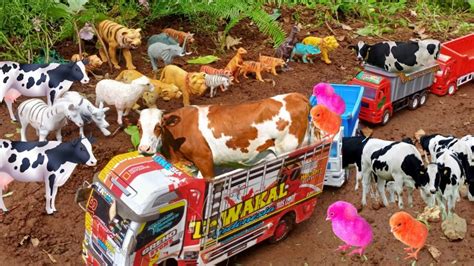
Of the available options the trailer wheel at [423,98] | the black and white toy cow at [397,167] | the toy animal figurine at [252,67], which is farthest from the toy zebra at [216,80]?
the black and white toy cow at [397,167]

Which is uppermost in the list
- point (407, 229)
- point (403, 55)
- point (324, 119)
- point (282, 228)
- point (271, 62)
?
point (324, 119)

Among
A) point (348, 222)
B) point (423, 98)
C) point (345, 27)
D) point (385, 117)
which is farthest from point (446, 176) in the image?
point (345, 27)

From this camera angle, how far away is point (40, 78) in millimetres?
5406

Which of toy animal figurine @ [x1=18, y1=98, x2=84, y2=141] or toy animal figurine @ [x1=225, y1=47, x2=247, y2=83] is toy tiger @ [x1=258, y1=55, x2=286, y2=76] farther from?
toy animal figurine @ [x1=18, y1=98, x2=84, y2=141]

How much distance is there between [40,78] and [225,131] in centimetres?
246

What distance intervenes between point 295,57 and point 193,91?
88.7 inches

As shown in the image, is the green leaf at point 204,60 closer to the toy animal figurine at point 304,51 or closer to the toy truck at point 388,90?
the toy animal figurine at point 304,51

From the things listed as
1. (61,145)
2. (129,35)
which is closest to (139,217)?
(61,145)

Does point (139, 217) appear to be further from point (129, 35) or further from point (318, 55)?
point (318, 55)

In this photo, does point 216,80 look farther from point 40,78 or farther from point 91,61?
point 40,78

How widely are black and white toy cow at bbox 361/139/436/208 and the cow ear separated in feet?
4.01

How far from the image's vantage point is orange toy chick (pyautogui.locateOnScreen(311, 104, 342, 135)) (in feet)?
11.3

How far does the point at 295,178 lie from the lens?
14.6 ft

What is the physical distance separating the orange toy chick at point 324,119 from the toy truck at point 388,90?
2.84 meters
